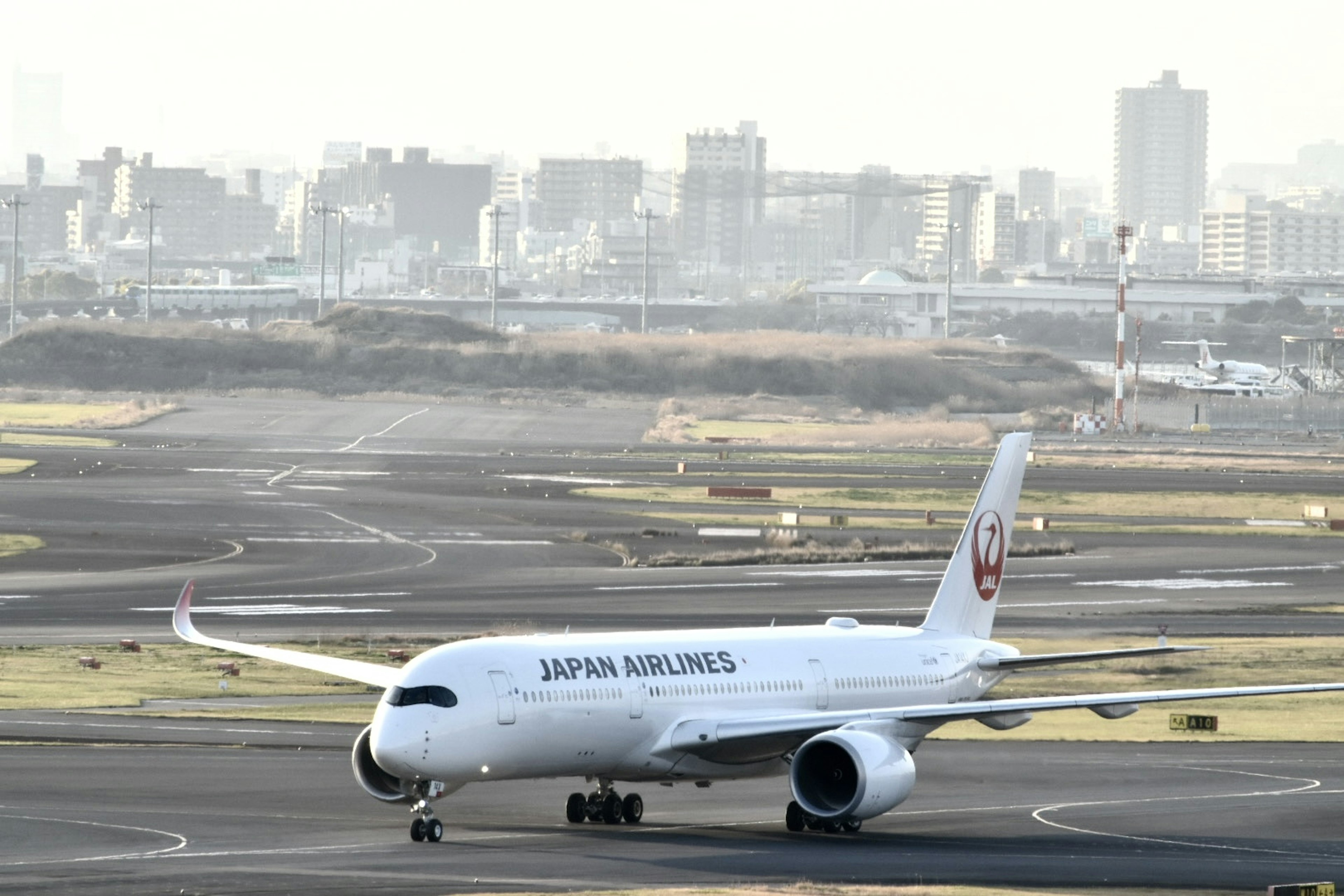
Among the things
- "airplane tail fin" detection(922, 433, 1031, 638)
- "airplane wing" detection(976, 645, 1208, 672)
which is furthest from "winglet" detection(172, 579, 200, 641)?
"airplane wing" detection(976, 645, 1208, 672)

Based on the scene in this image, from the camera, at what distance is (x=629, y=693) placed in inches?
1438

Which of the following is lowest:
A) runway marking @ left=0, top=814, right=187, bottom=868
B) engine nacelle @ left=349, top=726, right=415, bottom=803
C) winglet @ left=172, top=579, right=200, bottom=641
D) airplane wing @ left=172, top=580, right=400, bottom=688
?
runway marking @ left=0, top=814, right=187, bottom=868

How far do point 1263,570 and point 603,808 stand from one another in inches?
2349

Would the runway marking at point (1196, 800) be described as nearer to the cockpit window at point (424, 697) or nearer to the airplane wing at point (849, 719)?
the airplane wing at point (849, 719)

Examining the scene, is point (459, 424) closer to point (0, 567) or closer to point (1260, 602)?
point (0, 567)

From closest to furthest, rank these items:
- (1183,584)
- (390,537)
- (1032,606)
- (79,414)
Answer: (1032,606)
(1183,584)
(390,537)
(79,414)

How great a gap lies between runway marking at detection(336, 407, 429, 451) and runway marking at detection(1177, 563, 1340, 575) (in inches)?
2927

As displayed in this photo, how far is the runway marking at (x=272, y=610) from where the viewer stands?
231 ft

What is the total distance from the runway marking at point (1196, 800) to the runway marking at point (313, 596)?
38.7 metres

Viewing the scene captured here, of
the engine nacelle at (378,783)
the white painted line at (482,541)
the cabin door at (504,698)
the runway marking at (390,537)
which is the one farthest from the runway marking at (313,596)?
the cabin door at (504,698)

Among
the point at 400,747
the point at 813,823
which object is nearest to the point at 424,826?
the point at 400,747

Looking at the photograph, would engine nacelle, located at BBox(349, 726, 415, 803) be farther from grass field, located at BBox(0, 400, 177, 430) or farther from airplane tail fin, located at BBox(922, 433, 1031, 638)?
grass field, located at BBox(0, 400, 177, 430)

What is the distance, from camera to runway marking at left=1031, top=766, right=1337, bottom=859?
36.3 meters

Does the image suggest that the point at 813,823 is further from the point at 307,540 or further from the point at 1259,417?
the point at 1259,417
